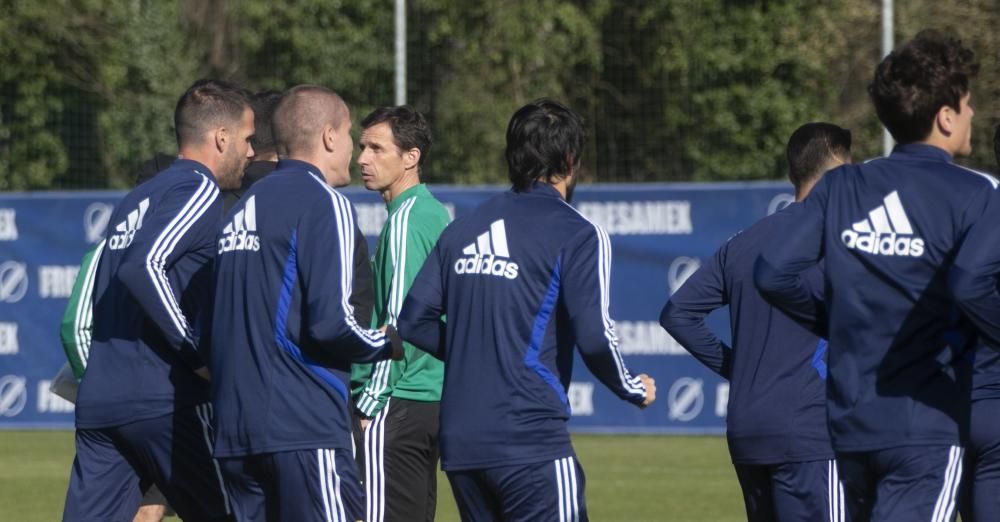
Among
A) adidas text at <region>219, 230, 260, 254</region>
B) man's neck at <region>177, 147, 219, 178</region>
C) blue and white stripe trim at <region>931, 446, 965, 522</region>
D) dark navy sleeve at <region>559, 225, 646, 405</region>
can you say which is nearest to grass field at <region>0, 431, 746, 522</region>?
man's neck at <region>177, 147, 219, 178</region>

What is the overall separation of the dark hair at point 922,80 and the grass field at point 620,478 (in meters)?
5.76

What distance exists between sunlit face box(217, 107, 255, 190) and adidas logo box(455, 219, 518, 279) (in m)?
1.36

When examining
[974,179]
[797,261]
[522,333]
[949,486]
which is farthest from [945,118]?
[522,333]

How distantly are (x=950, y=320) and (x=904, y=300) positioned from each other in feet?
0.48

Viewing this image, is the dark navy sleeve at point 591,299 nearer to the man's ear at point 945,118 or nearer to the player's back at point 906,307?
the player's back at point 906,307

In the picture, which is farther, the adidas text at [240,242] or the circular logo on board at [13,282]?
the circular logo on board at [13,282]

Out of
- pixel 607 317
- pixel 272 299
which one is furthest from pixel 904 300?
pixel 272 299

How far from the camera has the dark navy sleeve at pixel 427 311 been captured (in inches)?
237

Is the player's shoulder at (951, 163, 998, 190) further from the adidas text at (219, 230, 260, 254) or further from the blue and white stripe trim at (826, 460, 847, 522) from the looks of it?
the adidas text at (219, 230, 260, 254)

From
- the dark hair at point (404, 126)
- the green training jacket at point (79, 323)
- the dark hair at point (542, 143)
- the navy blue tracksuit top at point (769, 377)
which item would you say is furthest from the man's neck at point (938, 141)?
the green training jacket at point (79, 323)

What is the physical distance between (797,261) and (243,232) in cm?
188

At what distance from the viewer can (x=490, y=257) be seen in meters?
5.80

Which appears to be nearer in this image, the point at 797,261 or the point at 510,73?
the point at 797,261

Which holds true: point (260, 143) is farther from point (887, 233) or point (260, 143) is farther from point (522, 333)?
point (887, 233)
